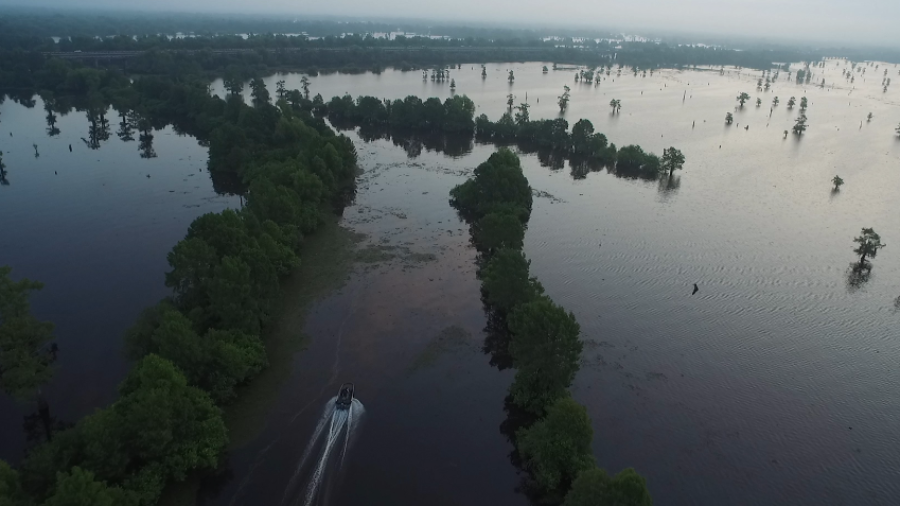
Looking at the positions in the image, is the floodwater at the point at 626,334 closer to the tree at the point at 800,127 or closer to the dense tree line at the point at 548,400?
the dense tree line at the point at 548,400

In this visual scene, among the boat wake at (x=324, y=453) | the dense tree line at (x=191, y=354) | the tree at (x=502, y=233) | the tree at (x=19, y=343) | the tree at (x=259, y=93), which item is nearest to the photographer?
the dense tree line at (x=191, y=354)

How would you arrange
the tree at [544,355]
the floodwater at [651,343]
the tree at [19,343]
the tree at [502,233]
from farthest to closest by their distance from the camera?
the tree at [502,233] < the tree at [544,355] < the floodwater at [651,343] < the tree at [19,343]

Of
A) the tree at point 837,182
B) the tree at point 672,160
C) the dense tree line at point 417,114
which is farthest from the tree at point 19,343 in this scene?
the tree at point 837,182

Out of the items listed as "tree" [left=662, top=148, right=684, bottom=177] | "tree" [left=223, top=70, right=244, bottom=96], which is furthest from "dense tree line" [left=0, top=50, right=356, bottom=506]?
"tree" [left=223, top=70, right=244, bottom=96]

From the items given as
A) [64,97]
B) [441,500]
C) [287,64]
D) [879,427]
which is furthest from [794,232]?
[287,64]

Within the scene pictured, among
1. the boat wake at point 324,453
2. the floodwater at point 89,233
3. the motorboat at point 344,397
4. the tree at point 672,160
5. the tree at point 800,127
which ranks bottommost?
the boat wake at point 324,453

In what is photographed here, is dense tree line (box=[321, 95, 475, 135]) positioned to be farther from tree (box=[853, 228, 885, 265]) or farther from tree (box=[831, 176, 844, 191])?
tree (box=[853, 228, 885, 265])
